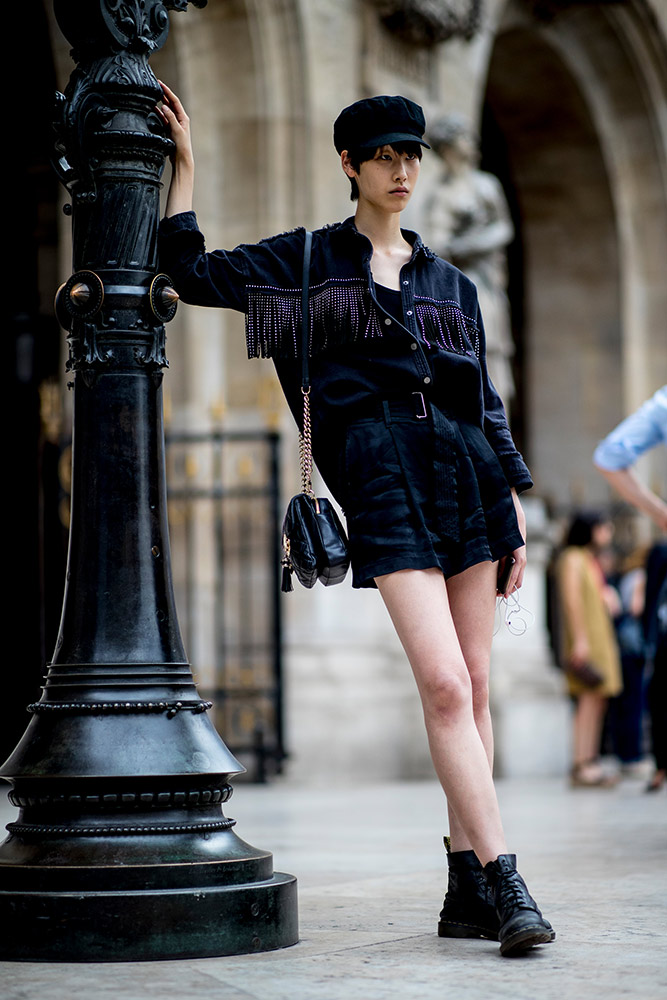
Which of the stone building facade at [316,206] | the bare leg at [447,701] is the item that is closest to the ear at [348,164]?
the bare leg at [447,701]

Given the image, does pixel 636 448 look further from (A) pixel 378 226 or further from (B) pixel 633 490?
(A) pixel 378 226

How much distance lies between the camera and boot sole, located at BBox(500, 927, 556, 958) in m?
3.62

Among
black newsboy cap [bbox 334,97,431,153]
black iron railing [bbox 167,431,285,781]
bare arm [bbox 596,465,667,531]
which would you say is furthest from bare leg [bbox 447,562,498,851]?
black iron railing [bbox 167,431,285,781]

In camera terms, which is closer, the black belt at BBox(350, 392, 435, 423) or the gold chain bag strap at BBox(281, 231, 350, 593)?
the gold chain bag strap at BBox(281, 231, 350, 593)

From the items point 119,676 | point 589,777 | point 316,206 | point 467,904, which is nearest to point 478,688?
point 467,904

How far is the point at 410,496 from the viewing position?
391cm

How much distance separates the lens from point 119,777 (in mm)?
3754

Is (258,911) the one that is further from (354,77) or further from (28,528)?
(354,77)

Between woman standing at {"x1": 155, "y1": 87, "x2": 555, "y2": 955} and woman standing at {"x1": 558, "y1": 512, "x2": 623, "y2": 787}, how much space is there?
717 cm

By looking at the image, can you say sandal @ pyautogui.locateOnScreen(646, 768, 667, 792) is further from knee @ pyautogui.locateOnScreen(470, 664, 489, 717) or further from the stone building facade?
knee @ pyautogui.locateOnScreen(470, 664, 489, 717)

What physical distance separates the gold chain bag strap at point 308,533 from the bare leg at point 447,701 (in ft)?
0.44

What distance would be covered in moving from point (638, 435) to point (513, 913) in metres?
2.75

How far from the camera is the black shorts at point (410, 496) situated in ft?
12.7

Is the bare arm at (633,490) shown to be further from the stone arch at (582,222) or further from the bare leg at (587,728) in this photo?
the stone arch at (582,222)
